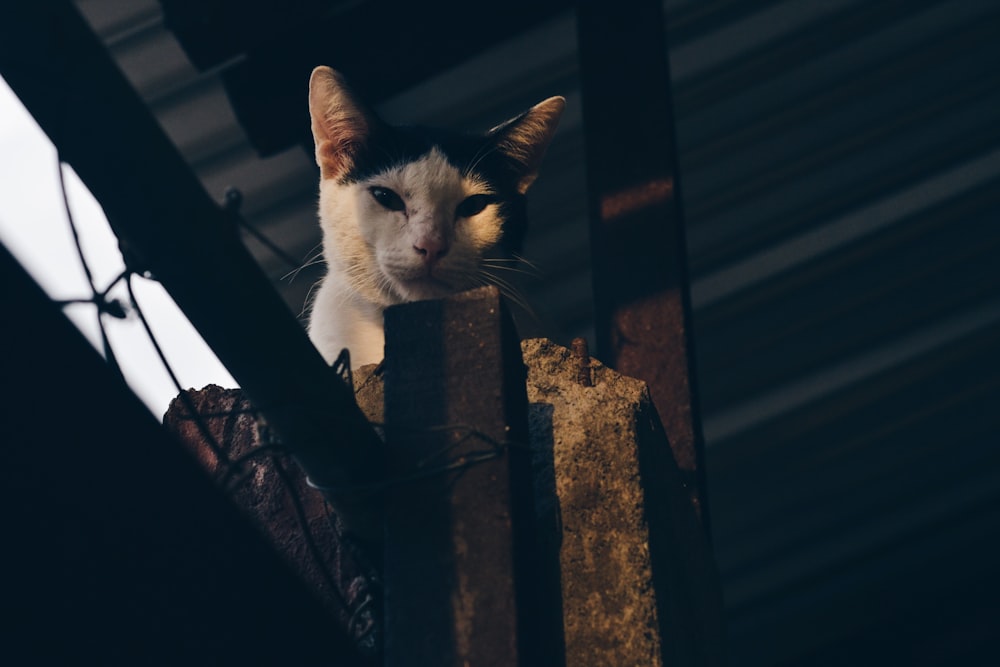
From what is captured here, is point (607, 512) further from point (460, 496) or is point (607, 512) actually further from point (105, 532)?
point (105, 532)

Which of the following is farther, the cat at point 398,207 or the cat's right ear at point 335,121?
the cat's right ear at point 335,121

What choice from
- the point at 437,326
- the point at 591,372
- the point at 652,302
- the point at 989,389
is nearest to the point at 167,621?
the point at 437,326

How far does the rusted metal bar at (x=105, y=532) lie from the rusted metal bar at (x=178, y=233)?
13cm

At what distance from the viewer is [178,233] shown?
3.54 ft

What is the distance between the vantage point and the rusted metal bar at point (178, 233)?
3.15 ft

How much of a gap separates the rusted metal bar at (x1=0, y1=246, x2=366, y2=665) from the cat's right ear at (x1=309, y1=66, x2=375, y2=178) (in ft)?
5.55

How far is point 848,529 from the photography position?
16.7 feet

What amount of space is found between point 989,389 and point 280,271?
3128 mm

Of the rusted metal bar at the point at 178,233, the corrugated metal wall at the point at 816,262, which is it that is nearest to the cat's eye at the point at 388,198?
the corrugated metal wall at the point at 816,262

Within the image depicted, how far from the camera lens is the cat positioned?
2.53m

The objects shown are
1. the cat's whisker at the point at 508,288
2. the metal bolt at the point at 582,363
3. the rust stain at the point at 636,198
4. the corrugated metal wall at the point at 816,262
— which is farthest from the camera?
the corrugated metal wall at the point at 816,262

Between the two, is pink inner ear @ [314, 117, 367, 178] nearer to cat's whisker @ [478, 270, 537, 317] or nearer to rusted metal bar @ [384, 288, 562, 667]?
cat's whisker @ [478, 270, 537, 317]

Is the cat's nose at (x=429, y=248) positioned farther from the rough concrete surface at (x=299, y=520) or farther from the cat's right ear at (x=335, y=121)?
the rough concrete surface at (x=299, y=520)

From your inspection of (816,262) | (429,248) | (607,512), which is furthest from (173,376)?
(816,262)
